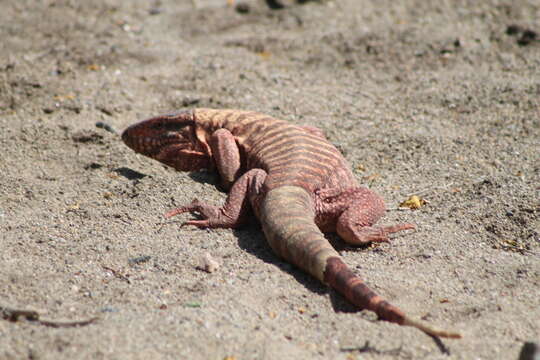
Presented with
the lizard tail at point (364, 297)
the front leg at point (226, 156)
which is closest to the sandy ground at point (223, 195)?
the lizard tail at point (364, 297)

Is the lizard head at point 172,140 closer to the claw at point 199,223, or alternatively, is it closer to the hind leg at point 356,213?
the claw at point 199,223

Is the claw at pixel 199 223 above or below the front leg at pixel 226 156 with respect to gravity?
below

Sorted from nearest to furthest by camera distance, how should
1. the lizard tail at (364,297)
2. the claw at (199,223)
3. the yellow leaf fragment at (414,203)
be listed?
the lizard tail at (364,297)
the claw at (199,223)
the yellow leaf fragment at (414,203)

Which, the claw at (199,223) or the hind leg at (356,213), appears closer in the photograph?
the hind leg at (356,213)

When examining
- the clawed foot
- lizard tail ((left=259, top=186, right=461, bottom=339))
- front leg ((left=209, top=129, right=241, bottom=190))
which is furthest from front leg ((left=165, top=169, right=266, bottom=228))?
front leg ((left=209, top=129, right=241, bottom=190))

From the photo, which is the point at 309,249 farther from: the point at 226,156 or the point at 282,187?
the point at 226,156

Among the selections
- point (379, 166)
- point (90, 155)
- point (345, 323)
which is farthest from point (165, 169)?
point (345, 323)
